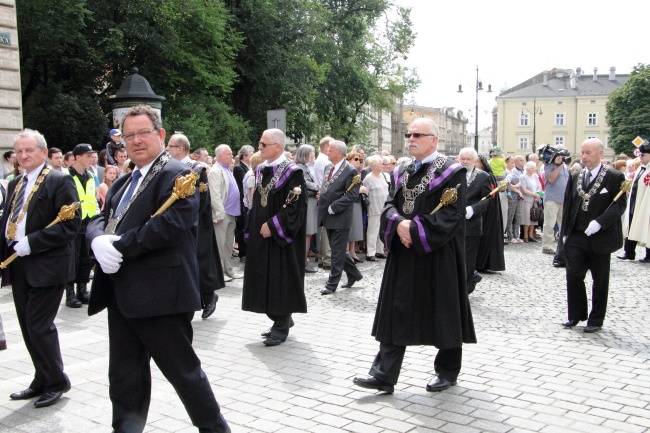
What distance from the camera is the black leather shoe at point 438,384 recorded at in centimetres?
556

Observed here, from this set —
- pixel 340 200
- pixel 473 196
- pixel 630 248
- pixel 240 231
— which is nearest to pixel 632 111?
pixel 630 248

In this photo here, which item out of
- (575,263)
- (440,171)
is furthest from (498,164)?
(440,171)

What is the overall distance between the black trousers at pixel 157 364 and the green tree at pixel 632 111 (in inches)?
3061

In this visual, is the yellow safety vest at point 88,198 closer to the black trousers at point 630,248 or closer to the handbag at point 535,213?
the black trousers at point 630,248

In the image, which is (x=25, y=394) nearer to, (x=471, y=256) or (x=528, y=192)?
(x=471, y=256)

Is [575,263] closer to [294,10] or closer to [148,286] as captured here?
[148,286]

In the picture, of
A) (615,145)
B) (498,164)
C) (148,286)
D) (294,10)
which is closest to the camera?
(148,286)

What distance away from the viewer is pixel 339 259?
33.6 feet

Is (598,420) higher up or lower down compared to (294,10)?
lower down

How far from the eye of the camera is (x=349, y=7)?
37.8m

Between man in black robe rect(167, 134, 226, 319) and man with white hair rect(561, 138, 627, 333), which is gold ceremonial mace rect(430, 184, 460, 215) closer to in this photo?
man with white hair rect(561, 138, 627, 333)

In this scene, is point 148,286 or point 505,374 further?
point 505,374

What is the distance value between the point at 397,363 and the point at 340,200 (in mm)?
5315

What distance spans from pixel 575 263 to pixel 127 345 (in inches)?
212
